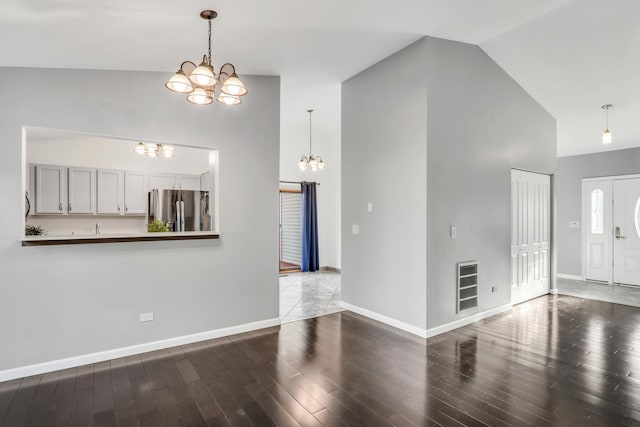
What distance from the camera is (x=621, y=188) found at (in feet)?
21.5

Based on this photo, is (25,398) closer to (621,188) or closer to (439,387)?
(439,387)

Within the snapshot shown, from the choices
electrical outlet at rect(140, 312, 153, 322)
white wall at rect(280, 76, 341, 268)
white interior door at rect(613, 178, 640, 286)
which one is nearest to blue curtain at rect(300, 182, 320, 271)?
white wall at rect(280, 76, 341, 268)

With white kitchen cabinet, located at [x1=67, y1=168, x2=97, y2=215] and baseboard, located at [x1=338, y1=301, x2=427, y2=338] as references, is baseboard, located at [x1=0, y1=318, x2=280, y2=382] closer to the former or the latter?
baseboard, located at [x1=338, y1=301, x2=427, y2=338]

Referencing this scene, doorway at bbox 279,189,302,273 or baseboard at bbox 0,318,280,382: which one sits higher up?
doorway at bbox 279,189,302,273

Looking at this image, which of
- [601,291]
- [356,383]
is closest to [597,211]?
[601,291]

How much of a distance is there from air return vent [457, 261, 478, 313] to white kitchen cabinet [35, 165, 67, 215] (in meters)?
5.72

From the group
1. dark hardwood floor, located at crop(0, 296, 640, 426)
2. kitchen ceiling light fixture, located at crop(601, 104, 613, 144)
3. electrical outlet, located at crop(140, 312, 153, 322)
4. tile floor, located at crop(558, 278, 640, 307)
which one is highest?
kitchen ceiling light fixture, located at crop(601, 104, 613, 144)

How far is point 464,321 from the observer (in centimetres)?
417

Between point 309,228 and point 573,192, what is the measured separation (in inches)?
223

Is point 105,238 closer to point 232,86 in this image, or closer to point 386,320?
point 232,86

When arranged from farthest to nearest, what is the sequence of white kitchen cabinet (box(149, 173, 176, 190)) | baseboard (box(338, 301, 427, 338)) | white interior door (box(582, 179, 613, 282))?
white interior door (box(582, 179, 613, 282)) → white kitchen cabinet (box(149, 173, 176, 190)) → baseboard (box(338, 301, 427, 338))

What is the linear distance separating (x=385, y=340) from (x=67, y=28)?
3.87 meters

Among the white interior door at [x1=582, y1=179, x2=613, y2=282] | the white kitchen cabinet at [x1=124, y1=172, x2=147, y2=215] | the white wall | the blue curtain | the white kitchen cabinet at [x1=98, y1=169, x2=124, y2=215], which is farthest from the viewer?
the blue curtain

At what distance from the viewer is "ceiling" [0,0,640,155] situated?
2484 millimetres
